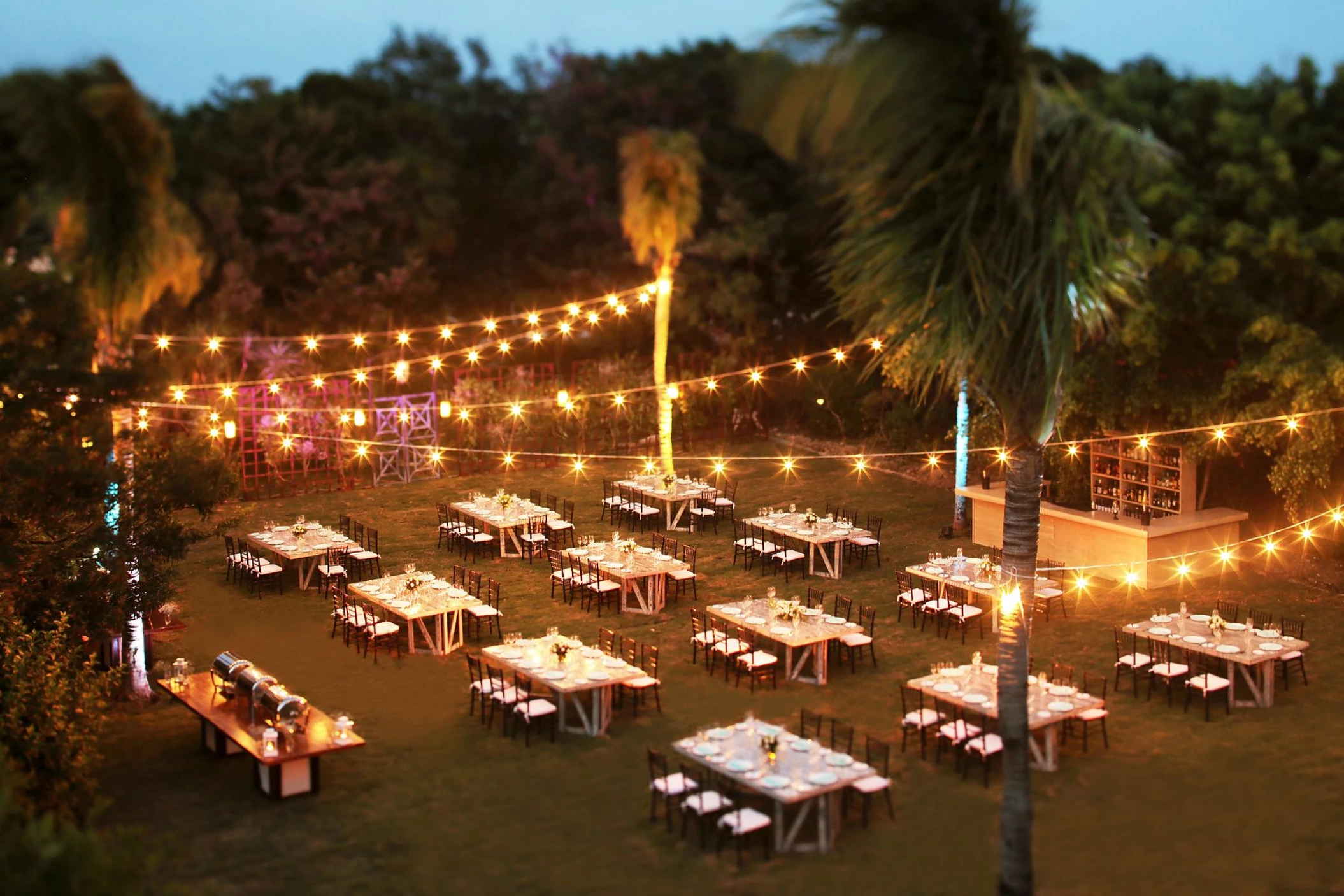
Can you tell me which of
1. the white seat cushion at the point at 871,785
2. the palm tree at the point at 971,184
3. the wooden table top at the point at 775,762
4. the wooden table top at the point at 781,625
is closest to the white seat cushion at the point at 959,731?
the white seat cushion at the point at 871,785

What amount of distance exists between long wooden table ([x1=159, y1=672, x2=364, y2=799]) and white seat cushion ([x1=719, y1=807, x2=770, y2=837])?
11.6ft

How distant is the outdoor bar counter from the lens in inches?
760

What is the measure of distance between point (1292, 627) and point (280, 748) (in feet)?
38.3

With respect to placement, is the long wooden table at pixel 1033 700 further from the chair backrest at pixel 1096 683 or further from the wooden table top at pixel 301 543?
the wooden table top at pixel 301 543

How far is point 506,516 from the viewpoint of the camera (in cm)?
2144

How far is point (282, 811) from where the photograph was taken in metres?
12.5

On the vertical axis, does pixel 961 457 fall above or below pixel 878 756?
above

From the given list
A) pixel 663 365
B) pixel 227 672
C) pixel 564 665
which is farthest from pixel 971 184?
pixel 663 365

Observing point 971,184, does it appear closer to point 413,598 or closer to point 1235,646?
point 1235,646

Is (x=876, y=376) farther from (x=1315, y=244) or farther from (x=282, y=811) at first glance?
(x=282, y=811)

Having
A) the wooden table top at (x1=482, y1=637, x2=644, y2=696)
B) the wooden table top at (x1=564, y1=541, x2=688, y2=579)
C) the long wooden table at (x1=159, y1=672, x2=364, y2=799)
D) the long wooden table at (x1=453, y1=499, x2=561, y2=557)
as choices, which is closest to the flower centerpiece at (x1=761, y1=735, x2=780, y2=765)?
the wooden table top at (x1=482, y1=637, x2=644, y2=696)

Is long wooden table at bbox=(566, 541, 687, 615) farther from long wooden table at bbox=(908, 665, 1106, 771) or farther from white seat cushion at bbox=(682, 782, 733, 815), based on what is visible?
white seat cushion at bbox=(682, 782, 733, 815)

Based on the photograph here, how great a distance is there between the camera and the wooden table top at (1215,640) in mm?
14617

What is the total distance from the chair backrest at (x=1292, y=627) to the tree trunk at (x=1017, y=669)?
6544 millimetres
